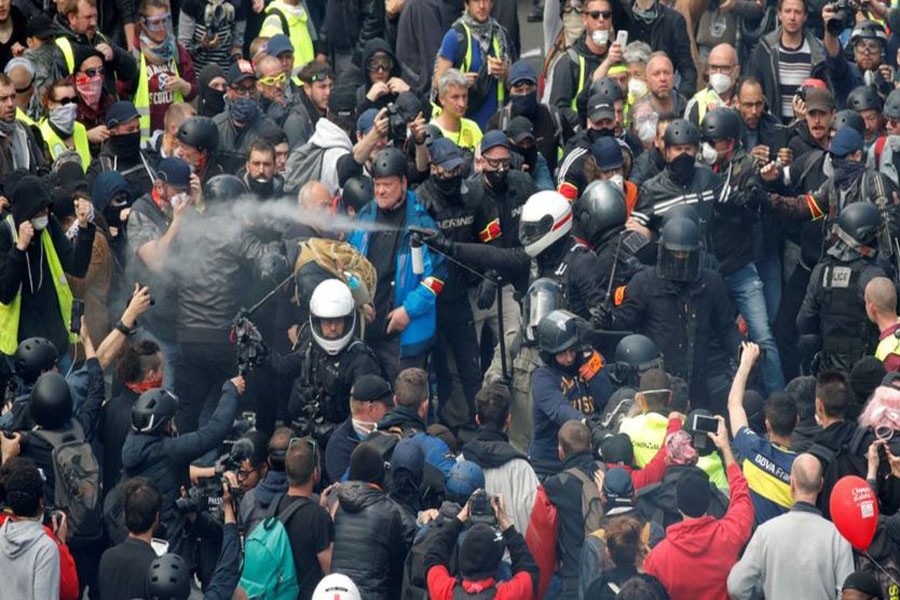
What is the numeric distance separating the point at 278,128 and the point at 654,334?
344 cm

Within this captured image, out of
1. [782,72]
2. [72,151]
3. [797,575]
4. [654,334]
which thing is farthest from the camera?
[782,72]

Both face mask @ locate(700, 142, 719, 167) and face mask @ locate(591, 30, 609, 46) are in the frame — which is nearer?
face mask @ locate(700, 142, 719, 167)

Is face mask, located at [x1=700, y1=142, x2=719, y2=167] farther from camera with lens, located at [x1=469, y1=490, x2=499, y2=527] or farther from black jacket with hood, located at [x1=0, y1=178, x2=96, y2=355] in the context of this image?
camera with lens, located at [x1=469, y1=490, x2=499, y2=527]

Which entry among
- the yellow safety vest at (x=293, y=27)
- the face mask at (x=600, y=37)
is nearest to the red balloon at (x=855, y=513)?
the face mask at (x=600, y=37)

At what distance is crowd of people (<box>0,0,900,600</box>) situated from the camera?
12133 millimetres

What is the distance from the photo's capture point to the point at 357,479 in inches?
487

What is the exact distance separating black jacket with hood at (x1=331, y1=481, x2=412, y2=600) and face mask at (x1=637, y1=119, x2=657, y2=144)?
18.4 feet

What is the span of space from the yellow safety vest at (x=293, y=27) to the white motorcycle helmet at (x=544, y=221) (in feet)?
15.0

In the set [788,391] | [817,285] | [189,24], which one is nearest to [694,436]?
[788,391]

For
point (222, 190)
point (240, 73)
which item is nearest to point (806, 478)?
point (222, 190)

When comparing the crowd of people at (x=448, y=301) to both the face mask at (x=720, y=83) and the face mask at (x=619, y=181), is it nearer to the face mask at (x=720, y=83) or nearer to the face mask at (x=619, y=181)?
the face mask at (x=619, y=181)

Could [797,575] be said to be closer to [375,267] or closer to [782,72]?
[375,267]

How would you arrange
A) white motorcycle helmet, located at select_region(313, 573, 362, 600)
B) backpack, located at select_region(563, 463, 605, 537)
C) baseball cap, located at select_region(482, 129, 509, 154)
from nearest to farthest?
white motorcycle helmet, located at select_region(313, 573, 362, 600) < backpack, located at select_region(563, 463, 605, 537) < baseball cap, located at select_region(482, 129, 509, 154)

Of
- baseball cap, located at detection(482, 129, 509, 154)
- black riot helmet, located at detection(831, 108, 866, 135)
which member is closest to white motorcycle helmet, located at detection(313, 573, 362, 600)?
baseball cap, located at detection(482, 129, 509, 154)
